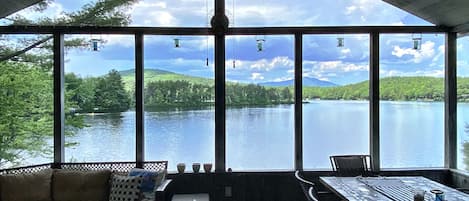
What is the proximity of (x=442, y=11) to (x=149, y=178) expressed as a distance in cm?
395

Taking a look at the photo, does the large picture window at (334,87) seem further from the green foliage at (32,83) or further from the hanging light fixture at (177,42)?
the green foliage at (32,83)

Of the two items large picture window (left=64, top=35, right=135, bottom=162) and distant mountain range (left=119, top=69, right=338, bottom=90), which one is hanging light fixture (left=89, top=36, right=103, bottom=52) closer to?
large picture window (left=64, top=35, right=135, bottom=162)

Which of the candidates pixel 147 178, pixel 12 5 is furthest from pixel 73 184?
pixel 12 5

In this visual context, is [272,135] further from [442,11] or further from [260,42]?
[442,11]

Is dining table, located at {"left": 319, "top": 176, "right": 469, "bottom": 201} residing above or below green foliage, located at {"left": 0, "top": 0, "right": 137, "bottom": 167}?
below

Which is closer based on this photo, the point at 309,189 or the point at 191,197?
the point at 309,189

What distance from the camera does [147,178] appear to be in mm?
4367

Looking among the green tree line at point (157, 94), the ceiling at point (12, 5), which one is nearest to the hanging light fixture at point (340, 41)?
the green tree line at point (157, 94)

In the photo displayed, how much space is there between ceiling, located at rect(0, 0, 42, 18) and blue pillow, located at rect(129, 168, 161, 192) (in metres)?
2.42

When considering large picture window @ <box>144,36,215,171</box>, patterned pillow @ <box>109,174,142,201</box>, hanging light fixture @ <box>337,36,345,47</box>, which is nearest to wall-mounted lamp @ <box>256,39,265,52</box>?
large picture window @ <box>144,36,215,171</box>

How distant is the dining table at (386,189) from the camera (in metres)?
3.37

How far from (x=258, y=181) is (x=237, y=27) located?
1993mm

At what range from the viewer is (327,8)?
509 centimetres

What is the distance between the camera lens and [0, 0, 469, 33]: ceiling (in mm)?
4469
